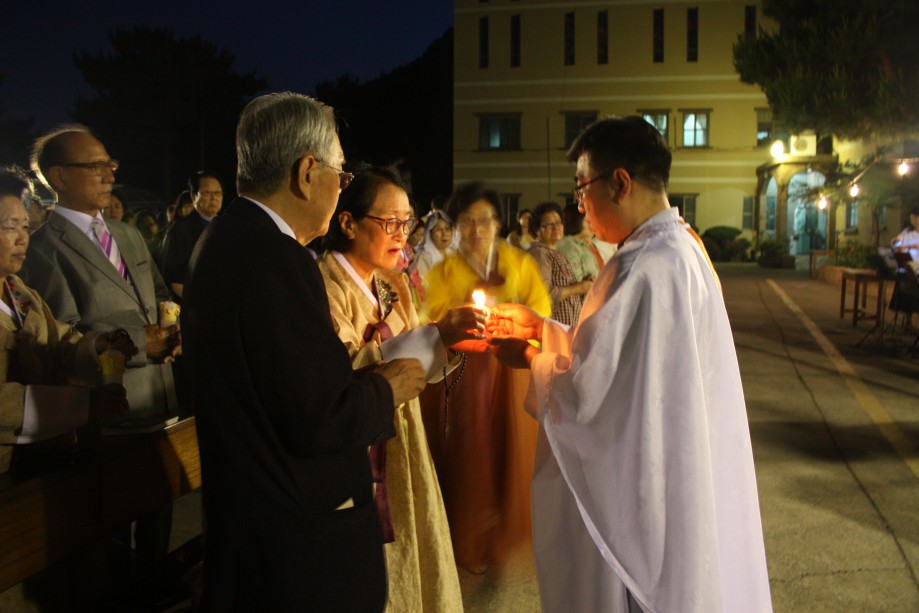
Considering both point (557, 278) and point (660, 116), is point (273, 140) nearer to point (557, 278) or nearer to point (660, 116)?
point (557, 278)

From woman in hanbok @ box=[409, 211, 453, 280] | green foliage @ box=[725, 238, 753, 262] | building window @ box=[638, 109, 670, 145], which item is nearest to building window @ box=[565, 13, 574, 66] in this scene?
building window @ box=[638, 109, 670, 145]

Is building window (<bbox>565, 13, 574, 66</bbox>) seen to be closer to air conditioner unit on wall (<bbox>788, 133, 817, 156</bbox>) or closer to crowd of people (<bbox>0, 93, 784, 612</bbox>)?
air conditioner unit on wall (<bbox>788, 133, 817, 156</bbox>)

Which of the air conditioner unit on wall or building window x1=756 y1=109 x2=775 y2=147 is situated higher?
building window x1=756 y1=109 x2=775 y2=147

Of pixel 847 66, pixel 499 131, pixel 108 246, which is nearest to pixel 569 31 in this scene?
pixel 499 131

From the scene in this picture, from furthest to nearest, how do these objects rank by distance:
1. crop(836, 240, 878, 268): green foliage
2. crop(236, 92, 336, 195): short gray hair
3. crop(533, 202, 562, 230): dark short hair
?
crop(836, 240, 878, 268): green foliage, crop(533, 202, 562, 230): dark short hair, crop(236, 92, 336, 195): short gray hair

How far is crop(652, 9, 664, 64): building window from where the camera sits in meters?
36.1

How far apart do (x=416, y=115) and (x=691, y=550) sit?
46745 millimetres

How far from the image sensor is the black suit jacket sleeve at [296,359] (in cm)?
172

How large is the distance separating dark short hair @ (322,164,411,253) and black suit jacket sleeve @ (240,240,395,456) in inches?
53.2

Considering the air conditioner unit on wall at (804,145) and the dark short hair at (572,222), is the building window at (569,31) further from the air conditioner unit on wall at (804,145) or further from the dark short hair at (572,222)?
the dark short hair at (572,222)

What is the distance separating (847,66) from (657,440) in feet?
54.7

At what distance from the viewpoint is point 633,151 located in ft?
8.53

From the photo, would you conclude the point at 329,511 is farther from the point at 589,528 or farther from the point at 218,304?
the point at 589,528

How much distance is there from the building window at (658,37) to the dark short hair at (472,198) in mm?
34160
